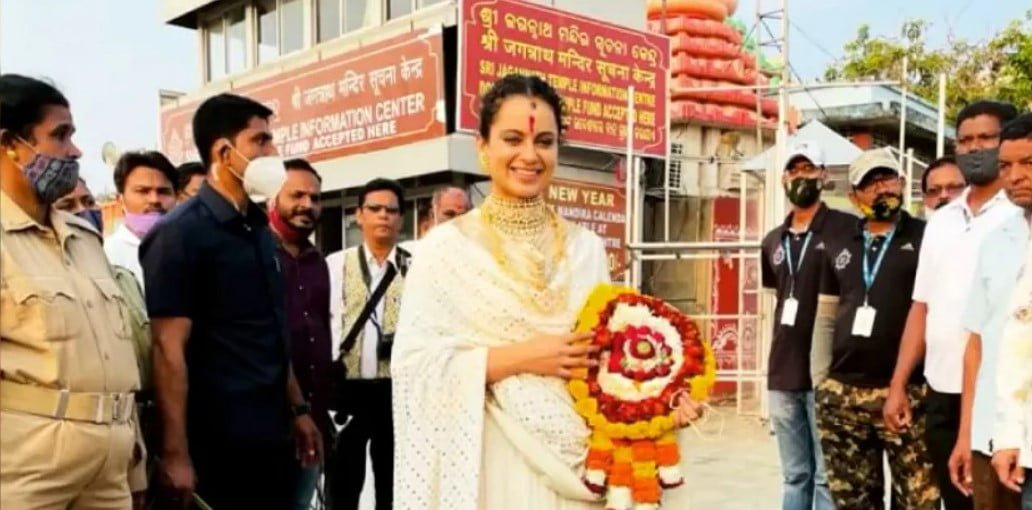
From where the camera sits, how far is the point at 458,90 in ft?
34.1

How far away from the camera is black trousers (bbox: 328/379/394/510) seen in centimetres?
454

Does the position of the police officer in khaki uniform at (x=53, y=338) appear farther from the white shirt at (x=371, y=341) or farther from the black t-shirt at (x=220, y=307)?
the white shirt at (x=371, y=341)

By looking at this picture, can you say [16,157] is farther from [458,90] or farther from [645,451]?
[458,90]

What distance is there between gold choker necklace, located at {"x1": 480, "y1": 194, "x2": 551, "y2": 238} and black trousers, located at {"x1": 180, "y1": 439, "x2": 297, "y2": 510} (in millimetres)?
1213

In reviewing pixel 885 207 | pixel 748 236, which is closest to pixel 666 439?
pixel 885 207

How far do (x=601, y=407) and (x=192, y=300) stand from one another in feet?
4.45

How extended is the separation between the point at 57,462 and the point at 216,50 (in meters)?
14.3

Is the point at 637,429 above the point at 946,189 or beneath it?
beneath

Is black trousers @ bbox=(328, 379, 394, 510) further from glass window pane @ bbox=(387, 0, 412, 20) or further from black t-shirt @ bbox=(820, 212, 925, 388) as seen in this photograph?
glass window pane @ bbox=(387, 0, 412, 20)

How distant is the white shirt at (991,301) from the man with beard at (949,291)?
14.2 inches

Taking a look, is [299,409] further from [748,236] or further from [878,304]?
[748,236]

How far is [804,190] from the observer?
15.7 feet

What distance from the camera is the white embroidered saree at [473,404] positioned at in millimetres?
2346

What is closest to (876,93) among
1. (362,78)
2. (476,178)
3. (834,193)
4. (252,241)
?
(834,193)
